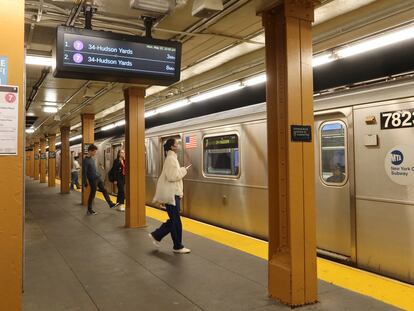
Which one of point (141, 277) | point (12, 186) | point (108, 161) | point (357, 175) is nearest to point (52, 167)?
point (108, 161)

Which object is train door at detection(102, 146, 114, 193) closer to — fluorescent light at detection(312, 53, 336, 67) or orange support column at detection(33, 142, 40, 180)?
fluorescent light at detection(312, 53, 336, 67)

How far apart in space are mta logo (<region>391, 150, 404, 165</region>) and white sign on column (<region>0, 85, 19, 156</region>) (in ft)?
11.9

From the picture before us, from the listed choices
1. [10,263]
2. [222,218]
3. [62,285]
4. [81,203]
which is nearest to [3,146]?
[10,263]

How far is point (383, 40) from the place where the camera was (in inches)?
185

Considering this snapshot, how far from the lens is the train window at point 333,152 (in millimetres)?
4695

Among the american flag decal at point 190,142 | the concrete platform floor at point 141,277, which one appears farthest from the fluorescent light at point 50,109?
the concrete platform floor at point 141,277

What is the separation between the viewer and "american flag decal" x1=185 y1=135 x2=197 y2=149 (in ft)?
26.8

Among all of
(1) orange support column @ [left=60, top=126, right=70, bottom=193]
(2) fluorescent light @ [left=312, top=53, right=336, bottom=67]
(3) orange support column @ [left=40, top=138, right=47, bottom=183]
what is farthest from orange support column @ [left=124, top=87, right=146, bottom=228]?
(3) orange support column @ [left=40, top=138, right=47, bottom=183]

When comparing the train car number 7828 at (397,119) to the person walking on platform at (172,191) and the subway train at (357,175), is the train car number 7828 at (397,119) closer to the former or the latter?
the subway train at (357,175)

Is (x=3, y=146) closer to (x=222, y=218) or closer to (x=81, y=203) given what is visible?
(x=222, y=218)

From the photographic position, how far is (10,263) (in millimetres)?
2193

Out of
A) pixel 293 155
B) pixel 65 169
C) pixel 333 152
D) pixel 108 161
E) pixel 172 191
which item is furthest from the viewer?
pixel 65 169

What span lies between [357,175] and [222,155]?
3148mm

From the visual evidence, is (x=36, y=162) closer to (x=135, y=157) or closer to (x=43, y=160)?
(x=43, y=160)
